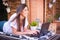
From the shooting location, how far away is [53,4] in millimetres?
6051

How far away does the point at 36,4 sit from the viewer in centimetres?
598

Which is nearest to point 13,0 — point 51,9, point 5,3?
point 5,3

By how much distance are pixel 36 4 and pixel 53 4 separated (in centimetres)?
62

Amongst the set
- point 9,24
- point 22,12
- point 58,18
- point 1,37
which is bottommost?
point 58,18

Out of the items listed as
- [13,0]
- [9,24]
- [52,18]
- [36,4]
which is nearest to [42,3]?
[36,4]

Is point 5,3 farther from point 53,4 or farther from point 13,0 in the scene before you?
point 53,4

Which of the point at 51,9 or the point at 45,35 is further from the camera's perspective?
the point at 51,9

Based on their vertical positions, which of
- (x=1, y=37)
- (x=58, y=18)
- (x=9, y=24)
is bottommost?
(x=58, y=18)

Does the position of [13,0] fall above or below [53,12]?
above

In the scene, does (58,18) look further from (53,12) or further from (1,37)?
(1,37)

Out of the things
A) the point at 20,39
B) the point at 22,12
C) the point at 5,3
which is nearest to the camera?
the point at 20,39

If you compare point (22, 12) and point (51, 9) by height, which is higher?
point (22, 12)

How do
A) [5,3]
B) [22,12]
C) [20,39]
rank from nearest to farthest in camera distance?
[20,39] → [22,12] → [5,3]

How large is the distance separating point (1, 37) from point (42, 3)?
4.06 metres
